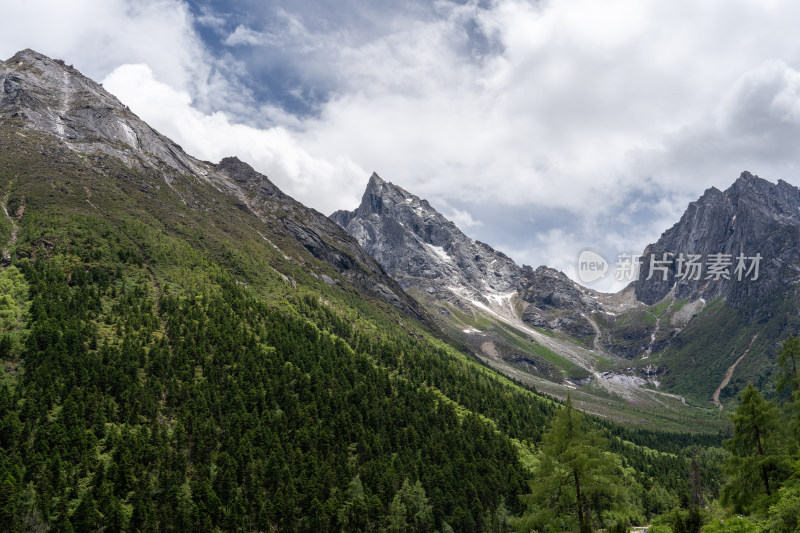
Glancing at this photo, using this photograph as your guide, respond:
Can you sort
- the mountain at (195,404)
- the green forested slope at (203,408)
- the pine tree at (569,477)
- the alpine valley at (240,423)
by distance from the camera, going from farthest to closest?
the green forested slope at (203,408)
the mountain at (195,404)
the alpine valley at (240,423)
the pine tree at (569,477)

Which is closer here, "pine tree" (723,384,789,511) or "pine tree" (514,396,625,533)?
"pine tree" (514,396,625,533)

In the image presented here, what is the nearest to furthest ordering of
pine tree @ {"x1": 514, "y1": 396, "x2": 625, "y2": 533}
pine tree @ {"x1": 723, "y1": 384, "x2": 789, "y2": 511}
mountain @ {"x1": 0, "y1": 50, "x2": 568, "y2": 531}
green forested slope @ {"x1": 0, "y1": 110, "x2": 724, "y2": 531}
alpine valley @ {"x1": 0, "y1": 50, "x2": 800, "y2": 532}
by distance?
pine tree @ {"x1": 514, "y1": 396, "x2": 625, "y2": 533}
pine tree @ {"x1": 723, "y1": 384, "x2": 789, "y2": 511}
alpine valley @ {"x1": 0, "y1": 50, "x2": 800, "y2": 532}
mountain @ {"x1": 0, "y1": 50, "x2": 568, "y2": 531}
green forested slope @ {"x1": 0, "y1": 110, "x2": 724, "y2": 531}

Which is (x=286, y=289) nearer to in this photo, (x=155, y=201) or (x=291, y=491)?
(x=155, y=201)

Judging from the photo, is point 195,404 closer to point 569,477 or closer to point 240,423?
point 240,423

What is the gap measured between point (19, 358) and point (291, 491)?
51.4m

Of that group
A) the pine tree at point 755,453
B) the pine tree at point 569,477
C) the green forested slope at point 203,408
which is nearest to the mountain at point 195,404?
the green forested slope at point 203,408

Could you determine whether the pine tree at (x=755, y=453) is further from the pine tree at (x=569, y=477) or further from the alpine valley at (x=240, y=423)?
the pine tree at (x=569, y=477)

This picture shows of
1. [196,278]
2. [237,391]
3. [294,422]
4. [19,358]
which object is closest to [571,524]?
[294,422]

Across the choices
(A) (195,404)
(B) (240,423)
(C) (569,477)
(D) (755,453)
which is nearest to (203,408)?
(A) (195,404)

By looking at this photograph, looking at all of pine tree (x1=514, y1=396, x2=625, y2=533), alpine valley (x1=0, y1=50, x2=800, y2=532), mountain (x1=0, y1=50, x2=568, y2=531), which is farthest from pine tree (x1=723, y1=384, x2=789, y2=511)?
mountain (x1=0, y1=50, x2=568, y2=531)

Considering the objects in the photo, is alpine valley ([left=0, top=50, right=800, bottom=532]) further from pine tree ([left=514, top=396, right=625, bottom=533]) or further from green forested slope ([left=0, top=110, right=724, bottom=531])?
green forested slope ([left=0, top=110, right=724, bottom=531])

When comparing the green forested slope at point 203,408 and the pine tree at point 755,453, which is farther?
the green forested slope at point 203,408

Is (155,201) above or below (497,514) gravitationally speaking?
above

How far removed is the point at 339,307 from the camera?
185000 millimetres
